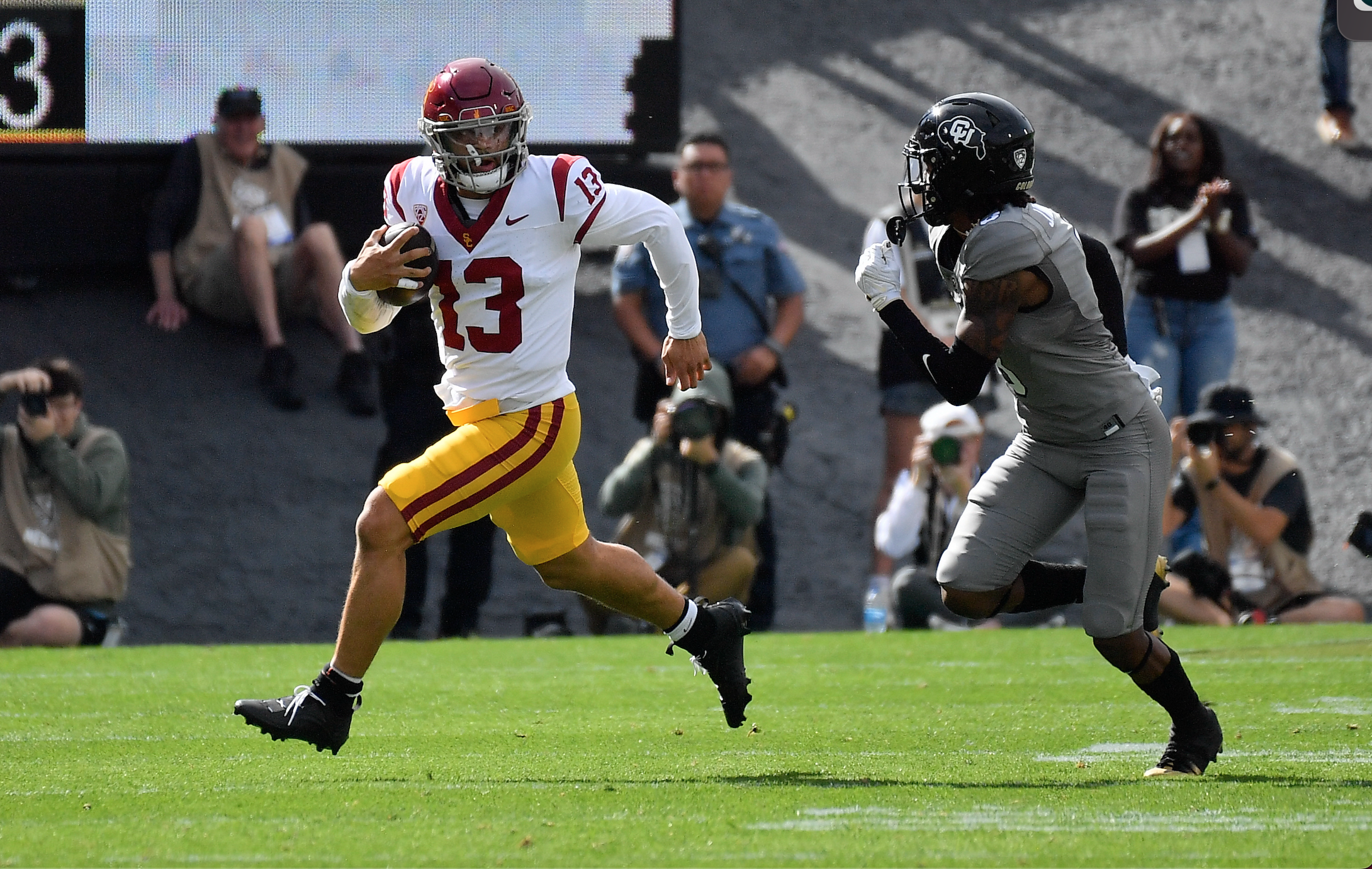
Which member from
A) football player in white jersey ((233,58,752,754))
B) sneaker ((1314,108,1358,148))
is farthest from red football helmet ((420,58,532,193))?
sneaker ((1314,108,1358,148))

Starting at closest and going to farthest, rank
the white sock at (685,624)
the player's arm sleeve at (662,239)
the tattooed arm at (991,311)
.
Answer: the tattooed arm at (991,311) → the player's arm sleeve at (662,239) → the white sock at (685,624)

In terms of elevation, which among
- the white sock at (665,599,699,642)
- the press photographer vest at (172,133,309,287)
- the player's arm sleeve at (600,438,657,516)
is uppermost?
the press photographer vest at (172,133,309,287)

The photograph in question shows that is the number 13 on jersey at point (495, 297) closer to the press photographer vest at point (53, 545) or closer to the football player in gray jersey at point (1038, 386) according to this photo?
the football player in gray jersey at point (1038, 386)

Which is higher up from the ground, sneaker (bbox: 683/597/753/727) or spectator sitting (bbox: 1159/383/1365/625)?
sneaker (bbox: 683/597/753/727)

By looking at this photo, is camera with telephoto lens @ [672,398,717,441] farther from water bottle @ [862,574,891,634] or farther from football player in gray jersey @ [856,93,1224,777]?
football player in gray jersey @ [856,93,1224,777]

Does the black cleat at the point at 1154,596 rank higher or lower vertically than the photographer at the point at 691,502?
higher

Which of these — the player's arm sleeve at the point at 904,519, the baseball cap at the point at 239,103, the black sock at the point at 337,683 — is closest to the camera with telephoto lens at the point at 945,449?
the player's arm sleeve at the point at 904,519

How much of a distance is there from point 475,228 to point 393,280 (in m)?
0.30

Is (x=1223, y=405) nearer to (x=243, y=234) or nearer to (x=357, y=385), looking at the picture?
(x=357, y=385)

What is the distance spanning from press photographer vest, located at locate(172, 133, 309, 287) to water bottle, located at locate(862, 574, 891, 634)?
378 cm

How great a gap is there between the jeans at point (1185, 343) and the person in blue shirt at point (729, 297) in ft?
5.56

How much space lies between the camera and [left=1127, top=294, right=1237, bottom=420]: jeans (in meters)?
9.03

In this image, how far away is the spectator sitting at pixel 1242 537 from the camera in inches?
319

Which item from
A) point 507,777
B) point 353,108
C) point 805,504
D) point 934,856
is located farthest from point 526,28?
point 934,856
